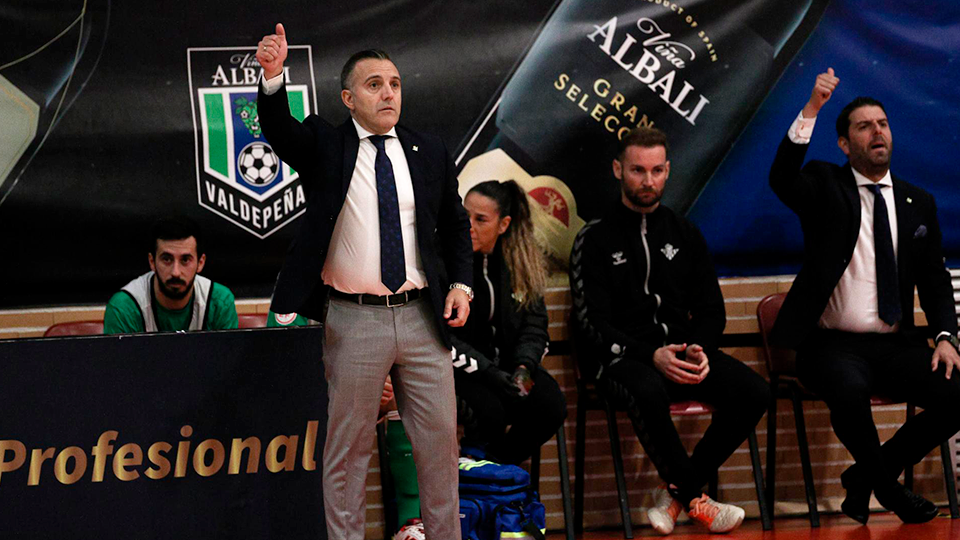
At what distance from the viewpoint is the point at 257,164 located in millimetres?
5102

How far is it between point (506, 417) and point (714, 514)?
1051mm

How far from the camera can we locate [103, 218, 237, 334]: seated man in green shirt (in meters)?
4.61

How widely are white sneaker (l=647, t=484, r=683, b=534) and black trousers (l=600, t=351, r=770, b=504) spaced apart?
8cm

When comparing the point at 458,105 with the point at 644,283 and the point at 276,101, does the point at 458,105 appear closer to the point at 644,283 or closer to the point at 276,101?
the point at 644,283

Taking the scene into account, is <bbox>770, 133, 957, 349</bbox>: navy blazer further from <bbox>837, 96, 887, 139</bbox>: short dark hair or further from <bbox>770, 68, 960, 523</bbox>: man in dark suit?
<bbox>837, 96, 887, 139</bbox>: short dark hair

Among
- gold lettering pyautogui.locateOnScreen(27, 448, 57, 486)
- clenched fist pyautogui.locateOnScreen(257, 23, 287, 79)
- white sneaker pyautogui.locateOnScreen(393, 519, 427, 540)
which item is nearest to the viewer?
clenched fist pyautogui.locateOnScreen(257, 23, 287, 79)

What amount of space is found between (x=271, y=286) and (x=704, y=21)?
258 cm

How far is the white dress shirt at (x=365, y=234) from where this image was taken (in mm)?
3496

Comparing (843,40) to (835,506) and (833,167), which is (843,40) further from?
(835,506)

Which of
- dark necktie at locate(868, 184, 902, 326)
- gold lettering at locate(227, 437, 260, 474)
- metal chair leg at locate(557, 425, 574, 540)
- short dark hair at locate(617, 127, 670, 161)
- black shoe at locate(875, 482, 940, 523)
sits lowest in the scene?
black shoe at locate(875, 482, 940, 523)

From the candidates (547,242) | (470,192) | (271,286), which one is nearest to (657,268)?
(547,242)

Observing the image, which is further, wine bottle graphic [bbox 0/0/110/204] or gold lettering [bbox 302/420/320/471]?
wine bottle graphic [bbox 0/0/110/204]

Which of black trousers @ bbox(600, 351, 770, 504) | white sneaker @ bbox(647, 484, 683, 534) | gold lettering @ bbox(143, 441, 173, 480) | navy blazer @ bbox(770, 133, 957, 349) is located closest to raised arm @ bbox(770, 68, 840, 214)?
navy blazer @ bbox(770, 133, 957, 349)

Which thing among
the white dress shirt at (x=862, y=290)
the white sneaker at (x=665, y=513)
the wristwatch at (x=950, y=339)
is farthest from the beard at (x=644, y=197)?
the wristwatch at (x=950, y=339)
